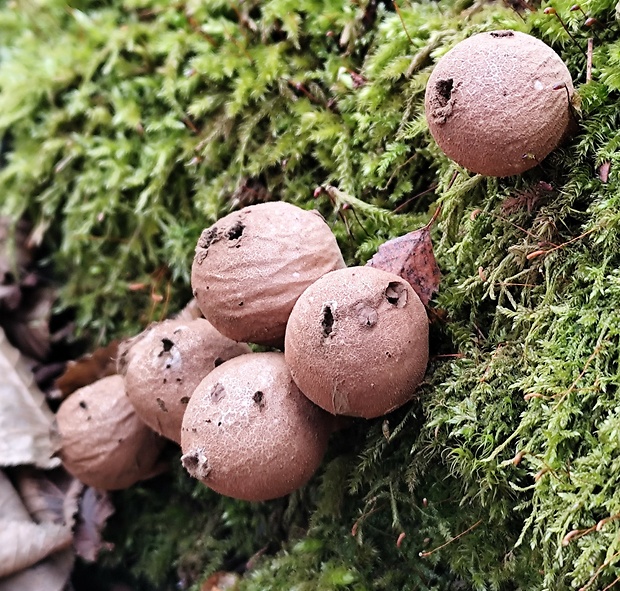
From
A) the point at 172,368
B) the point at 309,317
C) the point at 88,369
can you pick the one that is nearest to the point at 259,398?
the point at 309,317

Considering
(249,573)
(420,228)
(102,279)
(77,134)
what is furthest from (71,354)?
(420,228)

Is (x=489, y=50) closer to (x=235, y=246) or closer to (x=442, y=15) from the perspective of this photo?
(x=442, y=15)

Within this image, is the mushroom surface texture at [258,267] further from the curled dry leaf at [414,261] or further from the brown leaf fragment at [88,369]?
the brown leaf fragment at [88,369]

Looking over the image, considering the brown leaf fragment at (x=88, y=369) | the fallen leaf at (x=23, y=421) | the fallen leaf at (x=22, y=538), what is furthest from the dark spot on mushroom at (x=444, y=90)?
the fallen leaf at (x=22, y=538)

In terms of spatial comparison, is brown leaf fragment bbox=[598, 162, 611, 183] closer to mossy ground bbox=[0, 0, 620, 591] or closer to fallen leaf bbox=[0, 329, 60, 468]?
mossy ground bbox=[0, 0, 620, 591]

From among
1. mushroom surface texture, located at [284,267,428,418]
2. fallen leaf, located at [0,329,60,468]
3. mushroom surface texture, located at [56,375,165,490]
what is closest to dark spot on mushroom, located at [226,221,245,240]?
mushroom surface texture, located at [284,267,428,418]
